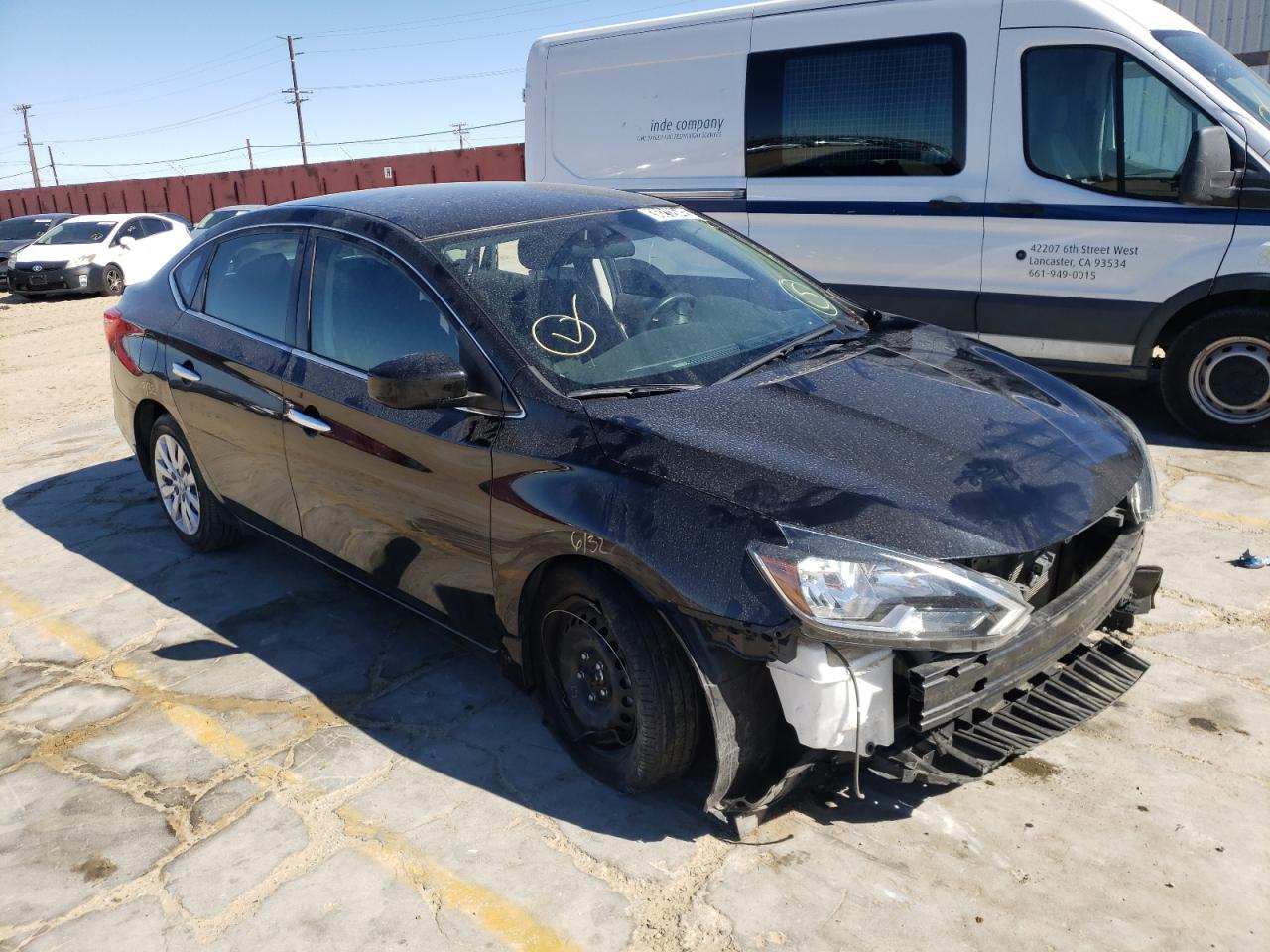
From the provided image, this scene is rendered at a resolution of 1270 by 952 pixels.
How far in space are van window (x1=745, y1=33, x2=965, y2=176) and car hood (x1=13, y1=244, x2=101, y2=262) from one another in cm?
1525

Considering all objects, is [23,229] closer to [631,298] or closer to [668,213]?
[668,213]

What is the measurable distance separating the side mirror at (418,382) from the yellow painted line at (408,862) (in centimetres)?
121

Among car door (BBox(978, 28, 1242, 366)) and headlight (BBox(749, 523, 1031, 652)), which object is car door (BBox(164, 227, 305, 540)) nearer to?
headlight (BBox(749, 523, 1031, 652))

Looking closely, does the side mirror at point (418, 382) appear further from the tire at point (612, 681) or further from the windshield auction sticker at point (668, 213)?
the windshield auction sticker at point (668, 213)

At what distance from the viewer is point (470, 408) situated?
10.1 ft

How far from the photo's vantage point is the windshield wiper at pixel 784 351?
3199 mm

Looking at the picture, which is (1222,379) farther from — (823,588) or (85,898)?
(85,898)

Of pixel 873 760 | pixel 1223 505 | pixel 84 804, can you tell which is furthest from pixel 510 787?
pixel 1223 505

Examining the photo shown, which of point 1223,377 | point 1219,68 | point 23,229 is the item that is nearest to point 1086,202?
point 1219,68

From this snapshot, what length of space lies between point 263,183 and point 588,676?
3235cm

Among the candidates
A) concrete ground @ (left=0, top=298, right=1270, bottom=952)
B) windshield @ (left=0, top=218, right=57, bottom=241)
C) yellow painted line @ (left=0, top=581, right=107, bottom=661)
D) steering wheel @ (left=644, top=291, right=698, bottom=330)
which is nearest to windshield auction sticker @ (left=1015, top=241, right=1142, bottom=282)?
concrete ground @ (left=0, top=298, right=1270, bottom=952)

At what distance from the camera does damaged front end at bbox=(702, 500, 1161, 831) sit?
96.7 inches

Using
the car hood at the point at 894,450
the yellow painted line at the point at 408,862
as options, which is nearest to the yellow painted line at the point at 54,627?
the yellow painted line at the point at 408,862

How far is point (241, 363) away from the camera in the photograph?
4.08 m
